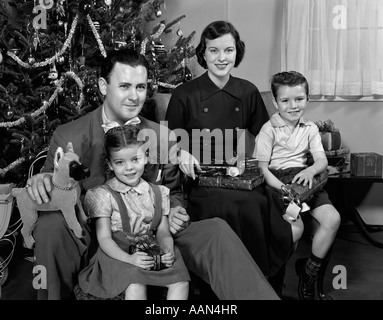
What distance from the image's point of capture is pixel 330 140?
386 cm

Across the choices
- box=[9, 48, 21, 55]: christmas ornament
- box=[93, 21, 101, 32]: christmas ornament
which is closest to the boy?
box=[93, 21, 101, 32]: christmas ornament

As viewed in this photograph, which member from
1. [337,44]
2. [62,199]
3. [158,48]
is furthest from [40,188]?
[337,44]

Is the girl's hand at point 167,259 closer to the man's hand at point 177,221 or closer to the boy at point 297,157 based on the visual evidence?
the man's hand at point 177,221

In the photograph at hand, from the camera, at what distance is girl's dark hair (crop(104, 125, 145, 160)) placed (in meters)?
2.20

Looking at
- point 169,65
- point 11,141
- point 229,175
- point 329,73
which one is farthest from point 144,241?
point 329,73

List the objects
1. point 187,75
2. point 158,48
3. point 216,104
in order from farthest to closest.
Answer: point 187,75 < point 158,48 < point 216,104

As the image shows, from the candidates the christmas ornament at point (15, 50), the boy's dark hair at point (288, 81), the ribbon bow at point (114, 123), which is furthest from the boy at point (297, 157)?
the christmas ornament at point (15, 50)

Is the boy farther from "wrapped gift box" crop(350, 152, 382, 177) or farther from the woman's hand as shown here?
"wrapped gift box" crop(350, 152, 382, 177)

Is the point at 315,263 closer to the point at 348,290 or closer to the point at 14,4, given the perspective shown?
the point at 348,290

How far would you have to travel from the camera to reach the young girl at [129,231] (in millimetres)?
1990

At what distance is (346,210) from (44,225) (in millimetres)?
2642

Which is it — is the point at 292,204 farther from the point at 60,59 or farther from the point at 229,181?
the point at 60,59

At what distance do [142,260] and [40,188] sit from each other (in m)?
0.45

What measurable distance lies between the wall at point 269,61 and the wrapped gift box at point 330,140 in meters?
0.45
